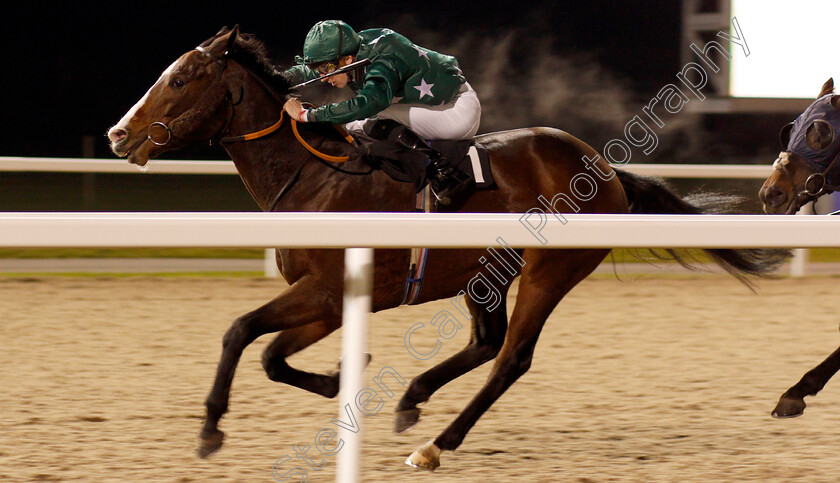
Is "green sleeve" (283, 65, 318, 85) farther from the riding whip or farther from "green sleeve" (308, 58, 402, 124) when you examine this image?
"green sleeve" (308, 58, 402, 124)

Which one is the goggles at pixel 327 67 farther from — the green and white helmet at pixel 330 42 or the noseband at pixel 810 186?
the noseband at pixel 810 186

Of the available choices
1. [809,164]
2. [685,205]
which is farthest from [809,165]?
[685,205]

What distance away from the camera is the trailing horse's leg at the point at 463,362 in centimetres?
330

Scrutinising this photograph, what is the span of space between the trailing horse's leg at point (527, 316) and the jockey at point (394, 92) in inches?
15.0

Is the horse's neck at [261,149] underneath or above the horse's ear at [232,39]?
underneath

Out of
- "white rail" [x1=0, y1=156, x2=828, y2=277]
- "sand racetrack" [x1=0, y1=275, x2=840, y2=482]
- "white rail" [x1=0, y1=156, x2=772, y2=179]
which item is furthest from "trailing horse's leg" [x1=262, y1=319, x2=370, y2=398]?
"white rail" [x1=0, y1=156, x2=772, y2=179]

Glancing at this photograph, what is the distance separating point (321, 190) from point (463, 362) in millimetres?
772

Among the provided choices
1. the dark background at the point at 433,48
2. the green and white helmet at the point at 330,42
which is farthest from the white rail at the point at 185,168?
the green and white helmet at the point at 330,42

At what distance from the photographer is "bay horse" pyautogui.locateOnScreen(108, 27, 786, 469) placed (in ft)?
9.96

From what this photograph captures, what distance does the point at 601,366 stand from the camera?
4.45m

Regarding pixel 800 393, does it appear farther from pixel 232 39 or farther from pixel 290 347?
pixel 232 39

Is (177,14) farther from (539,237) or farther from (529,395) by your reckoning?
(539,237)

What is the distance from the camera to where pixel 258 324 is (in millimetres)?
2785

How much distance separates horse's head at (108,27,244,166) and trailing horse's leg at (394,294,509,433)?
1.06 metres
